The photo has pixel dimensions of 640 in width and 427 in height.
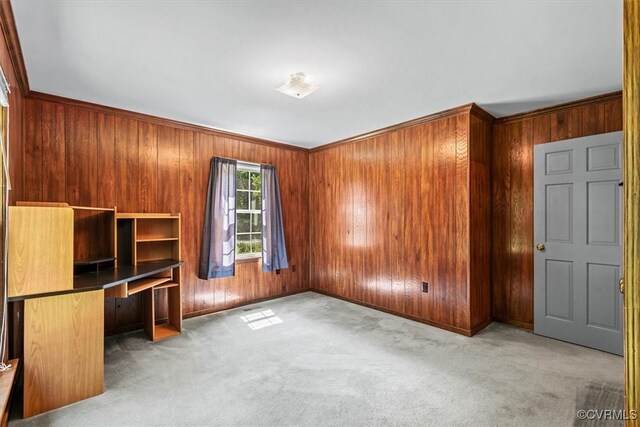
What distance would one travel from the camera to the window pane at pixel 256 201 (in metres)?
4.72

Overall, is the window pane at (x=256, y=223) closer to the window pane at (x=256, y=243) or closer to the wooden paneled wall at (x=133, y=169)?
the window pane at (x=256, y=243)

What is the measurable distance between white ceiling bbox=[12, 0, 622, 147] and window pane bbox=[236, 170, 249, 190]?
1302 millimetres

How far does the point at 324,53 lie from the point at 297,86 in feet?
1.46

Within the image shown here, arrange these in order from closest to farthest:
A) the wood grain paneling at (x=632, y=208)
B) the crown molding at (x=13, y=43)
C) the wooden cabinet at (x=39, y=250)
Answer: the wood grain paneling at (x=632, y=208), the crown molding at (x=13, y=43), the wooden cabinet at (x=39, y=250)

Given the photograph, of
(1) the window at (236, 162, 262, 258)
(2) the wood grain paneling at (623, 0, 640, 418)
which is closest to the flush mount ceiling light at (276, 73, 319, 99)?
(1) the window at (236, 162, 262, 258)

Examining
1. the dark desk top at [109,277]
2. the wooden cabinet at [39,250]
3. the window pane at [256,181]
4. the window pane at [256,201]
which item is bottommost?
the dark desk top at [109,277]

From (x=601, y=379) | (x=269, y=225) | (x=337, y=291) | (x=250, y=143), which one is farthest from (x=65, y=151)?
(x=601, y=379)

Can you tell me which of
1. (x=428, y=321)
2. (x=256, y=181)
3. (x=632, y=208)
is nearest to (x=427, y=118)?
(x=428, y=321)

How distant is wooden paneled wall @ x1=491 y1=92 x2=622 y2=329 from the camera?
3.35 meters

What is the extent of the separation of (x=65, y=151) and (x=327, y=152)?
3.35 m

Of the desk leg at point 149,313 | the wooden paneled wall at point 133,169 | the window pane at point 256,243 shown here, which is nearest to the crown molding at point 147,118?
the wooden paneled wall at point 133,169

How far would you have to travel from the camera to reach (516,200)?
141 inches

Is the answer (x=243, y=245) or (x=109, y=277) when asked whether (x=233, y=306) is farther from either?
(x=109, y=277)

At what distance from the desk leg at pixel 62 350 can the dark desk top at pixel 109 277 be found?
45 millimetres
